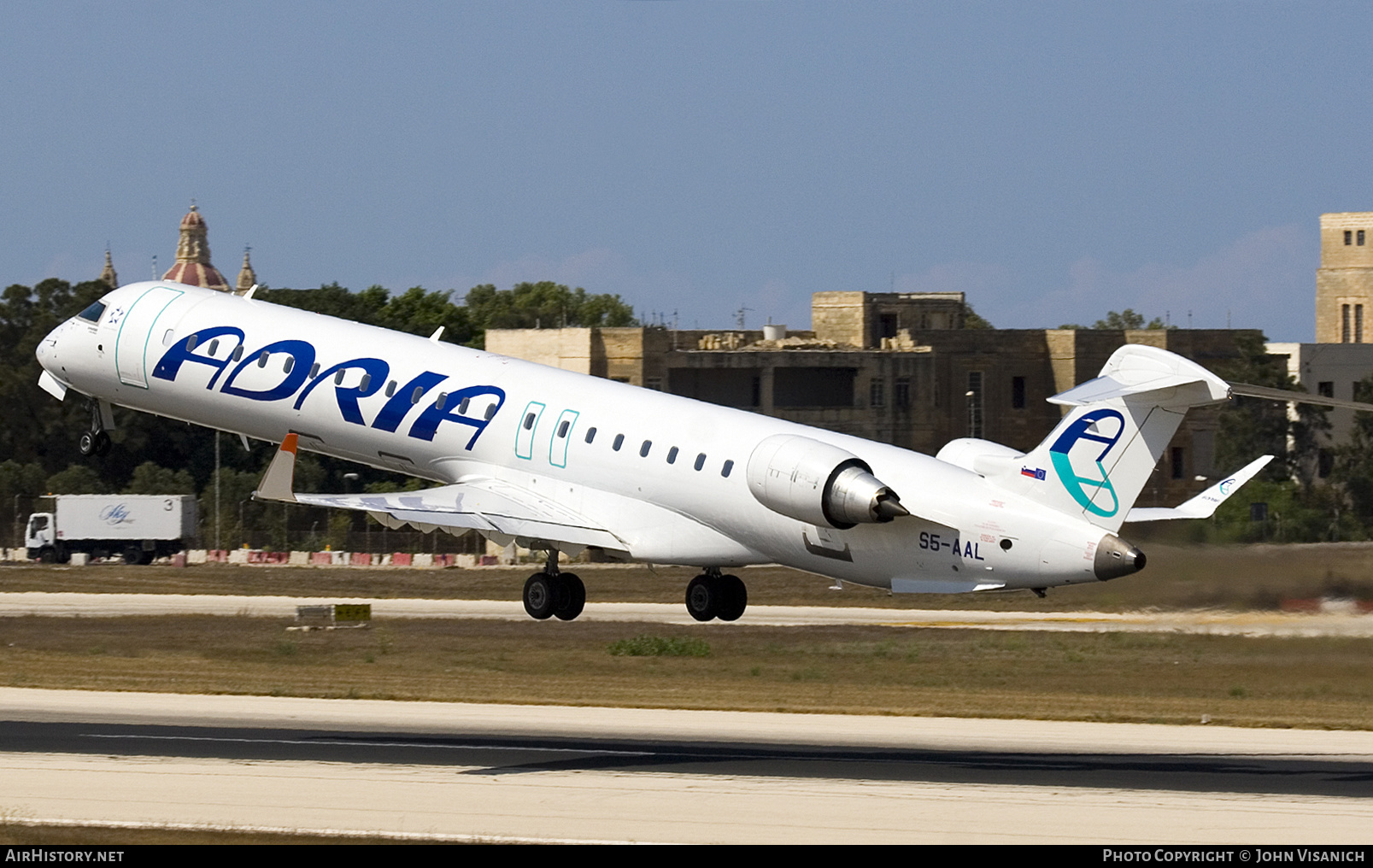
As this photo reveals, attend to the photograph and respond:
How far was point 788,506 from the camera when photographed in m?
31.4

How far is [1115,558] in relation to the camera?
1195 inches

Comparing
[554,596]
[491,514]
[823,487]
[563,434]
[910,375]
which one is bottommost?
[554,596]

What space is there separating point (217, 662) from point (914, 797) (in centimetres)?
3007

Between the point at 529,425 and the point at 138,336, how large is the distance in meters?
→ 8.91

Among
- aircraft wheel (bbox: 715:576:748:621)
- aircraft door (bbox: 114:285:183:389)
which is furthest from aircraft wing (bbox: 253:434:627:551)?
aircraft door (bbox: 114:285:183:389)

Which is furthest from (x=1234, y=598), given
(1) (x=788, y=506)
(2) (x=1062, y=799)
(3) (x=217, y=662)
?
(3) (x=217, y=662)

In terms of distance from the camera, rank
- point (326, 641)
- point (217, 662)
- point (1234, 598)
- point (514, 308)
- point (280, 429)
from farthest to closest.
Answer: point (514, 308), point (326, 641), point (217, 662), point (280, 429), point (1234, 598)

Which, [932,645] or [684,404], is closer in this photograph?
[684,404]

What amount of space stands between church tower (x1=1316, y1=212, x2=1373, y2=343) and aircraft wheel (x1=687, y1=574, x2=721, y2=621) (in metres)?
136

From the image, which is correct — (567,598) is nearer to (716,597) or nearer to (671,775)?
(716,597)

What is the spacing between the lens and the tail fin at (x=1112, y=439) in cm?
3012

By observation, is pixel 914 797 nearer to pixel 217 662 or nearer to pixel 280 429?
pixel 280 429

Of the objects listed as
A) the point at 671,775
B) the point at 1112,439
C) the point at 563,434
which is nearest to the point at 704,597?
the point at 671,775

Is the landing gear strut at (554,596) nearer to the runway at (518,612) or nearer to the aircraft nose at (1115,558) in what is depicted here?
the aircraft nose at (1115,558)
